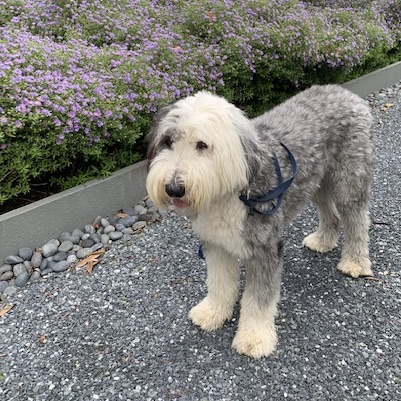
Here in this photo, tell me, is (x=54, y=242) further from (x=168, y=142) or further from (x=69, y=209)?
(x=168, y=142)

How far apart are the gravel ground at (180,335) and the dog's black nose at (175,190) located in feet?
4.12

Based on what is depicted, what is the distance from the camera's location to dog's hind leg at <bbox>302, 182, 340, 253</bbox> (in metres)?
3.62

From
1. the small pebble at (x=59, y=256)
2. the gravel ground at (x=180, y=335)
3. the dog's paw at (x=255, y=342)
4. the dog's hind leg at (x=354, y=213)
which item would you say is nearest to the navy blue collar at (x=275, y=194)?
the dog's hind leg at (x=354, y=213)

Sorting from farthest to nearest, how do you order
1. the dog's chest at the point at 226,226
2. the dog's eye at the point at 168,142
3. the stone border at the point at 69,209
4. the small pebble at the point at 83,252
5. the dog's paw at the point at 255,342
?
the small pebble at the point at 83,252
the stone border at the point at 69,209
the dog's paw at the point at 255,342
the dog's chest at the point at 226,226
the dog's eye at the point at 168,142

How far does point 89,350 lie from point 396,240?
2762 mm

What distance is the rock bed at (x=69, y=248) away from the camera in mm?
3596

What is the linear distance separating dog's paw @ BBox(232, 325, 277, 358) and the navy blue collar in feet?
2.69

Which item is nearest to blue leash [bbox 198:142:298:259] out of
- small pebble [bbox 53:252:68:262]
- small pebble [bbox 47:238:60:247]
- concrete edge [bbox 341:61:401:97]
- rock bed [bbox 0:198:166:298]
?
rock bed [bbox 0:198:166:298]

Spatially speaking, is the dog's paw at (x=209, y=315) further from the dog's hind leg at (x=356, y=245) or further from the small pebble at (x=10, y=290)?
the small pebble at (x=10, y=290)

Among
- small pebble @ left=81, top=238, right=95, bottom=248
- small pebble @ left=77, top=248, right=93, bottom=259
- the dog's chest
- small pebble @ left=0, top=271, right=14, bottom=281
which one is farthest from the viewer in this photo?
small pebble @ left=81, top=238, right=95, bottom=248

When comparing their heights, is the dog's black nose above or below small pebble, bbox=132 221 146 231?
above

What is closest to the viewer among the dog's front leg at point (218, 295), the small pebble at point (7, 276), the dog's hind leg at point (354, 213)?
the dog's front leg at point (218, 295)

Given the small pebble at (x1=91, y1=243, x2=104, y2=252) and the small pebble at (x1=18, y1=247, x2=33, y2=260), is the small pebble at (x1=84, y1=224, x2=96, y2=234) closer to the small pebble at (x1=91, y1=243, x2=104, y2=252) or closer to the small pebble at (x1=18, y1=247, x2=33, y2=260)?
the small pebble at (x1=91, y1=243, x2=104, y2=252)

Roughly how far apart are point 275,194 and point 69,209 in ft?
6.95
